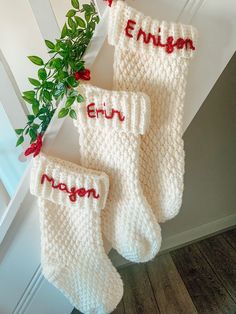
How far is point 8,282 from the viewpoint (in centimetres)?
81

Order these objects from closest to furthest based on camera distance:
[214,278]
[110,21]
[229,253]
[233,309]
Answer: [110,21] → [233,309] → [214,278] → [229,253]

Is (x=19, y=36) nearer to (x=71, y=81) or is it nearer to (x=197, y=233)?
(x=71, y=81)

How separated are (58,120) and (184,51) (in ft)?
1.05

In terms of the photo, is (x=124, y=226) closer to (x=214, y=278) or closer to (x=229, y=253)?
(x=214, y=278)

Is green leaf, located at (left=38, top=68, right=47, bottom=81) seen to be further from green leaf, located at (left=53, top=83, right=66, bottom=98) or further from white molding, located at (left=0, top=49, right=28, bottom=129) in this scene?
white molding, located at (left=0, top=49, right=28, bottom=129)

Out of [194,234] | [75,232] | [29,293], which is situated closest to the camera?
[75,232]

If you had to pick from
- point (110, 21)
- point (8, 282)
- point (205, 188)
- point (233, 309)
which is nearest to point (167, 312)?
point (233, 309)

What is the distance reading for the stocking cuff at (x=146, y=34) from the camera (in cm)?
55

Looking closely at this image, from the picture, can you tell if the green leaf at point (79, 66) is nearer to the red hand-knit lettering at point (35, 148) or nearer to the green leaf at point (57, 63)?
the green leaf at point (57, 63)

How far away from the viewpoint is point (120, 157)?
0.64 m

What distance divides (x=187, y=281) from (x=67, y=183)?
1085 millimetres

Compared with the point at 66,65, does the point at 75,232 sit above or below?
below

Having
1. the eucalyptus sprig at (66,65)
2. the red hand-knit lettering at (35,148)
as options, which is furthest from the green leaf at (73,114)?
the red hand-knit lettering at (35,148)

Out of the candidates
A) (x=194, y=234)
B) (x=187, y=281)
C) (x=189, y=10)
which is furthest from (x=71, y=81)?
(x=194, y=234)
